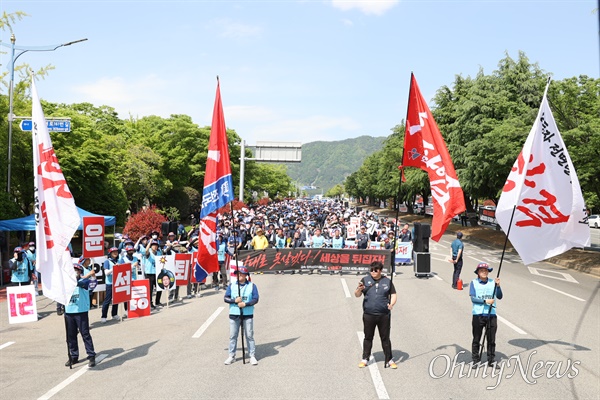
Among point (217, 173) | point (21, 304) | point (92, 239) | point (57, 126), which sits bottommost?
point (21, 304)

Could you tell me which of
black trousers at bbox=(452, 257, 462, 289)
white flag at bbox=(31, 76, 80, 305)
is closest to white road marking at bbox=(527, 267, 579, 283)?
black trousers at bbox=(452, 257, 462, 289)

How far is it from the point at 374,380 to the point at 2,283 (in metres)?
16.6

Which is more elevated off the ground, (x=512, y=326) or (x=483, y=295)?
(x=483, y=295)

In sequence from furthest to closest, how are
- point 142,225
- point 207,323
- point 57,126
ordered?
point 142,225 → point 57,126 → point 207,323

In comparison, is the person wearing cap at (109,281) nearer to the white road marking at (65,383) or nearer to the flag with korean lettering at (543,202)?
the white road marking at (65,383)

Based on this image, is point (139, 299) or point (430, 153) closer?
point (430, 153)

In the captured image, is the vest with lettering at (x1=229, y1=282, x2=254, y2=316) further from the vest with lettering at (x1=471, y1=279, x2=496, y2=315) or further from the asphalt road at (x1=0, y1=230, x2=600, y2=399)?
the vest with lettering at (x1=471, y1=279, x2=496, y2=315)

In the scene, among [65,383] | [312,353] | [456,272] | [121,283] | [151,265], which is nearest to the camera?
[65,383]

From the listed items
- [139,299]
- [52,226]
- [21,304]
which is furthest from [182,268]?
[52,226]

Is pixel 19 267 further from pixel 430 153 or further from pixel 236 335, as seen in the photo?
pixel 430 153

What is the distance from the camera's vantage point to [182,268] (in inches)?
645

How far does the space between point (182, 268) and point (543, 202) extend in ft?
35.3

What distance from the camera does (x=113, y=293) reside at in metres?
13.1

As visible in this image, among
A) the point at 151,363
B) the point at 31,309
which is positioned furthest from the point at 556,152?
the point at 31,309
